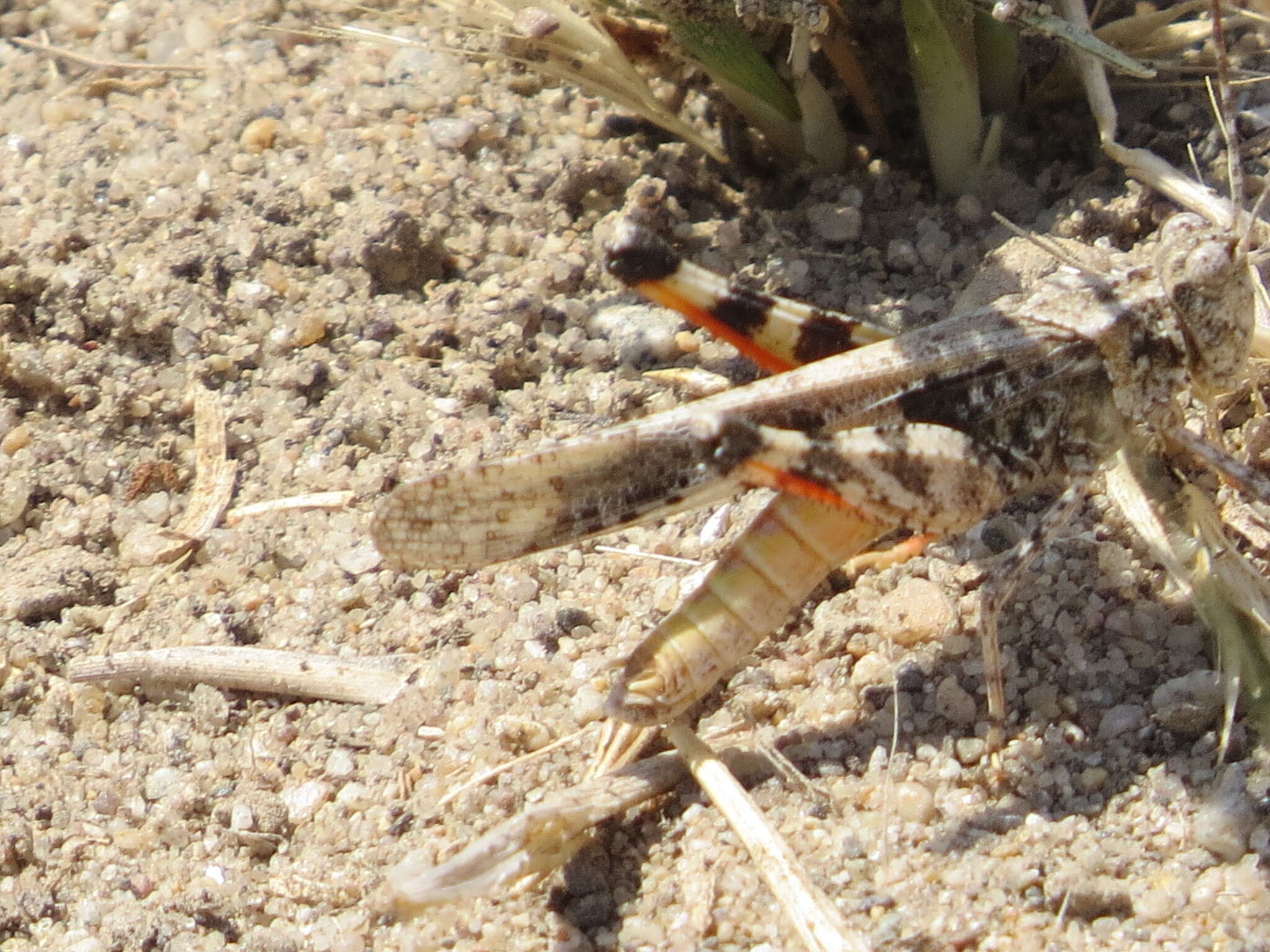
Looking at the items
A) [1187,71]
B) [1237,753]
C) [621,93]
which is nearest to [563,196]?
[621,93]

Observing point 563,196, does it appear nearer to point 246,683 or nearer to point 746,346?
point 746,346

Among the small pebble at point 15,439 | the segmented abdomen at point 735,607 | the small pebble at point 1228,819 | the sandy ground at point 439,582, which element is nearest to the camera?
the small pebble at point 1228,819

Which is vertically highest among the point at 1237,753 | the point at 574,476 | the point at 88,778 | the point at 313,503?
the point at 574,476

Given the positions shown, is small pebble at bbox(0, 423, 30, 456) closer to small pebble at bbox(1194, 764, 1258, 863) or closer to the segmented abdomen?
the segmented abdomen

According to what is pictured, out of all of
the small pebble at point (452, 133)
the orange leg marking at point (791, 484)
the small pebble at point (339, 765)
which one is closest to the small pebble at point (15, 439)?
the small pebble at point (339, 765)

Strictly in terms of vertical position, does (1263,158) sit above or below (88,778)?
above

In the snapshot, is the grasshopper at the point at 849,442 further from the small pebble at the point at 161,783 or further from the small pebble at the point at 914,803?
the small pebble at the point at 161,783
